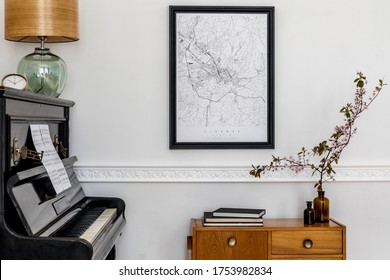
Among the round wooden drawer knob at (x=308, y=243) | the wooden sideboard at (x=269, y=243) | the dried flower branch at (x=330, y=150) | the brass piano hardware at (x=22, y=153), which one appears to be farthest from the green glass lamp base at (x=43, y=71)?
the round wooden drawer knob at (x=308, y=243)

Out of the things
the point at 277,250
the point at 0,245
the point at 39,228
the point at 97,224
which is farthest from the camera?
the point at 277,250

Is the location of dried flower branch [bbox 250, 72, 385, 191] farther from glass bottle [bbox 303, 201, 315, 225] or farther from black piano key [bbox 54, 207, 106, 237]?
black piano key [bbox 54, 207, 106, 237]

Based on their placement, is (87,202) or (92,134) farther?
(92,134)

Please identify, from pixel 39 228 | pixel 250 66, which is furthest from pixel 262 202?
pixel 39 228

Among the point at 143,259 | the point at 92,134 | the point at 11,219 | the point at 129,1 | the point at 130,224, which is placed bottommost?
the point at 143,259

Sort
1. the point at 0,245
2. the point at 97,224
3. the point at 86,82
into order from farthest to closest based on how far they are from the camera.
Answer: the point at 86,82 < the point at 97,224 < the point at 0,245

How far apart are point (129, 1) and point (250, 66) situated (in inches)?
29.8

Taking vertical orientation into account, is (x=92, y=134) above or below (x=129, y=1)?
below

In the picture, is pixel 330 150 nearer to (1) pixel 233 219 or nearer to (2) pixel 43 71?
(1) pixel 233 219

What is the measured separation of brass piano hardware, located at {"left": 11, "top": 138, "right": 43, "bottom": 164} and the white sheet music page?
46 mm

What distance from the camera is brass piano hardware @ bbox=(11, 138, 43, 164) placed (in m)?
2.04

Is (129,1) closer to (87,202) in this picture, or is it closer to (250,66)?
(250,66)

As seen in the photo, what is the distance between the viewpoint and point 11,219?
194 cm

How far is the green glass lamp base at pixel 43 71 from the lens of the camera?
2.75 metres
